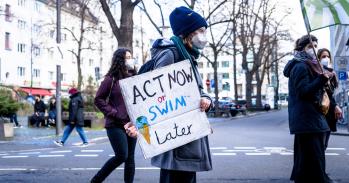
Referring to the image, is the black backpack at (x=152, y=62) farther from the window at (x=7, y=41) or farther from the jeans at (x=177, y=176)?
the window at (x=7, y=41)

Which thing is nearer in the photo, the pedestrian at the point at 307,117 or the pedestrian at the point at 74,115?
the pedestrian at the point at 307,117

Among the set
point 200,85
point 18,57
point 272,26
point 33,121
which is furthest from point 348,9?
point 18,57

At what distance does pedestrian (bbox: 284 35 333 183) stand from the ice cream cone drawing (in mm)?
2380

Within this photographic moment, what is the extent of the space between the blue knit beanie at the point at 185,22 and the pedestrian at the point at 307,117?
2.09 meters

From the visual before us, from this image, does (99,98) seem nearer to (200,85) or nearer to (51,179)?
(51,179)

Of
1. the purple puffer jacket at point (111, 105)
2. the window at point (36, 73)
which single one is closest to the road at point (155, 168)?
the purple puffer jacket at point (111, 105)

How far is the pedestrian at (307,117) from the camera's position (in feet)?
19.2

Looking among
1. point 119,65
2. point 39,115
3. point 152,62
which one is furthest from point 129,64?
point 39,115

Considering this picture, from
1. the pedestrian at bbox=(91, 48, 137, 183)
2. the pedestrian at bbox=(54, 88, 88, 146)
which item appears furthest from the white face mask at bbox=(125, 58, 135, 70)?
the pedestrian at bbox=(54, 88, 88, 146)

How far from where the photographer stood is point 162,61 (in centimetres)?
402

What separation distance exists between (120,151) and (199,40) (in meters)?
2.96

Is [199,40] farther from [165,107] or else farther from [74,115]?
[74,115]

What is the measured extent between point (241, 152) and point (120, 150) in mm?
6515

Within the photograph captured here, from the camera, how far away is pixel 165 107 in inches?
157
